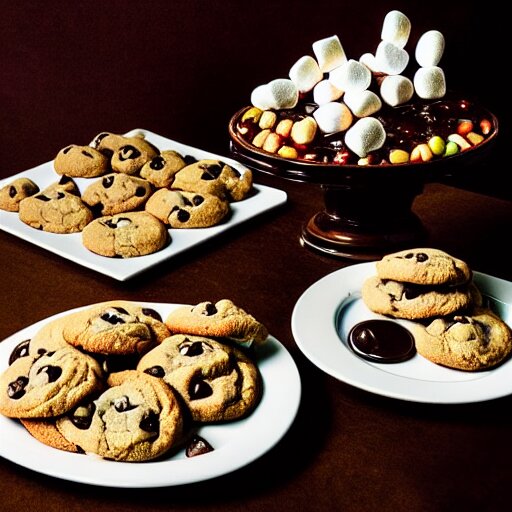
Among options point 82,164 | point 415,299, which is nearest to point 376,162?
point 415,299

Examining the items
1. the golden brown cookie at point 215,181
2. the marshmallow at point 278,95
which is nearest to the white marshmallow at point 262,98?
the marshmallow at point 278,95

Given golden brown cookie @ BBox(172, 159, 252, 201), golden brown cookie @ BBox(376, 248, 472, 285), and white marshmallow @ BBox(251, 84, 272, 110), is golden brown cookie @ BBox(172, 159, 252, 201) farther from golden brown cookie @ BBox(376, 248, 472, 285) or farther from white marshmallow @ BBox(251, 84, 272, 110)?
golden brown cookie @ BBox(376, 248, 472, 285)

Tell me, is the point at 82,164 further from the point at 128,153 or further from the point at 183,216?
the point at 183,216

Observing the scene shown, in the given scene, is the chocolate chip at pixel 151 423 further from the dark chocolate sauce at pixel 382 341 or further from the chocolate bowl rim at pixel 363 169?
the chocolate bowl rim at pixel 363 169

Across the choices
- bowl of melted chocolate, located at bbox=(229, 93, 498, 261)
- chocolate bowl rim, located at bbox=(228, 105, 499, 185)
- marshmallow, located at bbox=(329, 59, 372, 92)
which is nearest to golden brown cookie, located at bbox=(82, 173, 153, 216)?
bowl of melted chocolate, located at bbox=(229, 93, 498, 261)

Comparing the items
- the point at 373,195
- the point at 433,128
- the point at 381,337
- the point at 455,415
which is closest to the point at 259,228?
the point at 373,195
